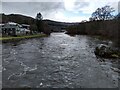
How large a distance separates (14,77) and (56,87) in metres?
4.13

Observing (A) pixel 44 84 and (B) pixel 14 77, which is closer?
(A) pixel 44 84

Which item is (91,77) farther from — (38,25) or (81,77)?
(38,25)

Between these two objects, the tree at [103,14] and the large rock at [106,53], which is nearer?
the large rock at [106,53]

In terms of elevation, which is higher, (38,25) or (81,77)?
(38,25)

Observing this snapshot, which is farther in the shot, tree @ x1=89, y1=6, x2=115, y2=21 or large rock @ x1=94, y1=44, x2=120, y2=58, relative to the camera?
tree @ x1=89, y1=6, x2=115, y2=21

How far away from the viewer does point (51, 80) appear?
47.1 feet

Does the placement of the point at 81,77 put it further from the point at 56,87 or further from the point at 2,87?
the point at 2,87

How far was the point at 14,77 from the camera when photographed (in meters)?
14.8

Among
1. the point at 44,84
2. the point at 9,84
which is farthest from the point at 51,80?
the point at 9,84

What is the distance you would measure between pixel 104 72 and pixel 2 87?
989 cm

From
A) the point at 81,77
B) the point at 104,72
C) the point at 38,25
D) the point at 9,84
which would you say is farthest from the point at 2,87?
the point at 38,25

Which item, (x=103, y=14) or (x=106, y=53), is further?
(x=103, y=14)

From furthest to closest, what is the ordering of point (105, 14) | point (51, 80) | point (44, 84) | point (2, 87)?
point (105, 14)
point (51, 80)
point (44, 84)
point (2, 87)

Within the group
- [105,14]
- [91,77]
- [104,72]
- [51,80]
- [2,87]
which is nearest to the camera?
[2,87]
